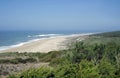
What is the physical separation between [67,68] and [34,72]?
7.75 ft

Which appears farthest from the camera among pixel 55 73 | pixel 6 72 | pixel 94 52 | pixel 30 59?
pixel 30 59

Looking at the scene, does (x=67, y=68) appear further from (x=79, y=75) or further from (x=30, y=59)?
(x=30, y=59)

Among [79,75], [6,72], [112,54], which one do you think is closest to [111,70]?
[79,75]

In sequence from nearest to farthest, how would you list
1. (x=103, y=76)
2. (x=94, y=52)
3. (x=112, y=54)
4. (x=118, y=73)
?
(x=103, y=76) < (x=118, y=73) < (x=112, y=54) < (x=94, y=52)

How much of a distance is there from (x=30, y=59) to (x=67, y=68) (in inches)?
659

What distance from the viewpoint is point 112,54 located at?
24.6m

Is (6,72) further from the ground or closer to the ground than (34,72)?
closer to the ground

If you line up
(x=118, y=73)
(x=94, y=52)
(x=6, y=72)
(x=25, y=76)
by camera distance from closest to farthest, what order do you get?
A: (x=25, y=76)
(x=118, y=73)
(x=6, y=72)
(x=94, y=52)

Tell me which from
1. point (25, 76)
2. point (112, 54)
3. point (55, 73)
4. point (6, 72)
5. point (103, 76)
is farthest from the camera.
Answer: point (112, 54)

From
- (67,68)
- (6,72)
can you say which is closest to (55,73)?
(67,68)

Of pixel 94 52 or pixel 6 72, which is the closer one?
pixel 6 72

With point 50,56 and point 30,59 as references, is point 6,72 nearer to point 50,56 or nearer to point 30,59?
point 30,59

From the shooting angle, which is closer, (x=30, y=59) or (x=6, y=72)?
(x=6, y=72)

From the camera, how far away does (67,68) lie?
48.9 feet
